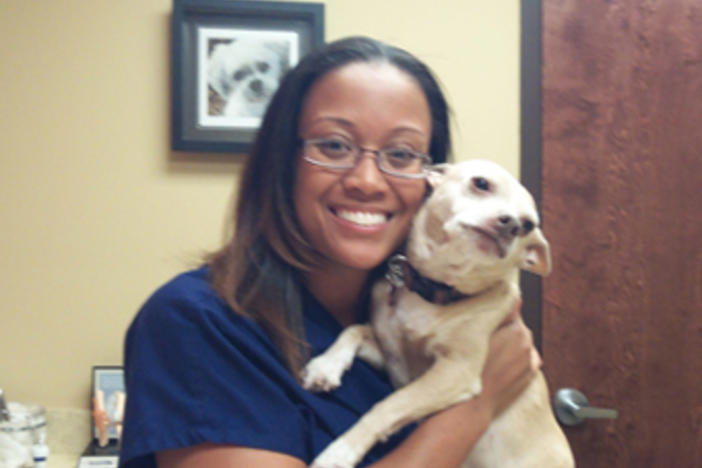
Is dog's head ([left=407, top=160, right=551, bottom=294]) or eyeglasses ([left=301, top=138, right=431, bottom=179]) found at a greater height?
eyeglasses ([left=301, top=138, right=431, bottom=179])

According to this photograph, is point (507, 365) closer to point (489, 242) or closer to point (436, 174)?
point (489, 242)

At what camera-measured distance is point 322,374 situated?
94cm

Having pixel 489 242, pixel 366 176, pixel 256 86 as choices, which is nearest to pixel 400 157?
pixel 366 176

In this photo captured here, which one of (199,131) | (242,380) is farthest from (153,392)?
(199,131)

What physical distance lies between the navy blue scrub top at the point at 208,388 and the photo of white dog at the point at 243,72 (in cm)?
85

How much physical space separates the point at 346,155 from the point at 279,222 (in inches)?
5.8

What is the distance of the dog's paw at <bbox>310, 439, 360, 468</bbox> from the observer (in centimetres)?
88

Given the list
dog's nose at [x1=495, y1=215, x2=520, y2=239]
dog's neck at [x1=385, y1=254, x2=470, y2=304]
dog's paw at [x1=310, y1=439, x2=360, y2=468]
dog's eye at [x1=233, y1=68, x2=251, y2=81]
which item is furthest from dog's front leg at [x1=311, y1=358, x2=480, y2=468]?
dog's eye at [x1=233, y1=68, x2=251, y2=81]

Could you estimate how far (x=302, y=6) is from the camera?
1.71 m

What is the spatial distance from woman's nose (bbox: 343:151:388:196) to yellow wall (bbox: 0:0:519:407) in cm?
81

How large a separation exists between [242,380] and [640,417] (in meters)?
1.29

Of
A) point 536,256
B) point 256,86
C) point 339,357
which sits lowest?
point 339,357

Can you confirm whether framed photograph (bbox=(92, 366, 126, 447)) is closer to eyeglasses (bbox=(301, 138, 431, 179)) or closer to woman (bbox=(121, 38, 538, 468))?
woman (bbox=(121, 38, 538, 468))

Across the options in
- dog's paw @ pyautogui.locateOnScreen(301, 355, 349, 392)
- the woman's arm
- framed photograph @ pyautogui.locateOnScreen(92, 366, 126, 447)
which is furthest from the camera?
framed photograph @ pyautogui.locateOnScreen(92, 366, 126, 447)
